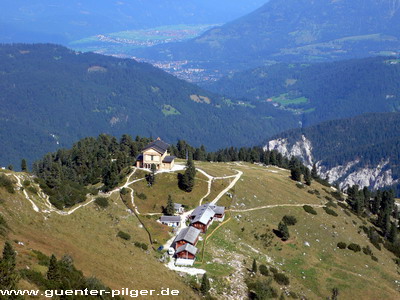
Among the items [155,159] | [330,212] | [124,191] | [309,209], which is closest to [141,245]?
[124,191]

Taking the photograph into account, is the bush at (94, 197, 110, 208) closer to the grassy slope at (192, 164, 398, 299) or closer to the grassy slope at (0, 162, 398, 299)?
the grassy slope at (0, 162, 398, 299)

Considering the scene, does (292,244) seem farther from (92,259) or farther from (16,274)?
(16,274)

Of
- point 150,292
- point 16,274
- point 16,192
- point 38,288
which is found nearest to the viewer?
point 16,274

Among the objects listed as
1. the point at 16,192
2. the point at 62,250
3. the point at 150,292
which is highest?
the point at 16,192

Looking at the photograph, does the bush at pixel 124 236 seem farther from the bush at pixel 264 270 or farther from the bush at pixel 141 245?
the bush at pixel 264 270

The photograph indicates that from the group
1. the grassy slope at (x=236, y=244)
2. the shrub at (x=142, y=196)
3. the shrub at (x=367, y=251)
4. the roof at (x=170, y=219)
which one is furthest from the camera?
the shrub at (x=142, y=196)

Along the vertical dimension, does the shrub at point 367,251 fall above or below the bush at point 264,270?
below

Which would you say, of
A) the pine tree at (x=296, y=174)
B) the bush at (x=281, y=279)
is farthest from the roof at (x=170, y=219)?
the pine tree at (x=296, y=174)

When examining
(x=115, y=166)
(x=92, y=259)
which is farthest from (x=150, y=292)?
(x=115, y=166)

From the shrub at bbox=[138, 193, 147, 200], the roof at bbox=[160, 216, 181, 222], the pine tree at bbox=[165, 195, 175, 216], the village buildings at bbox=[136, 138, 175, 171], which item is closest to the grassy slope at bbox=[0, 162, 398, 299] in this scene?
the shrub at bbox=[138, 193, 147, 200]
